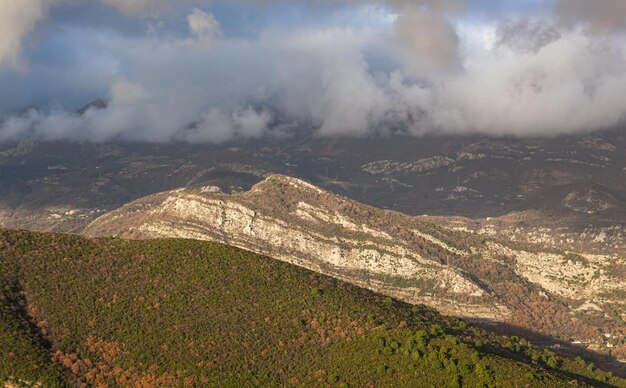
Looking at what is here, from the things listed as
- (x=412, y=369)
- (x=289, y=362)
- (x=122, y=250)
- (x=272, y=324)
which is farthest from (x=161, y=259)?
(x=412, y=369)

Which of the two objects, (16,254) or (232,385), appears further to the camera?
(16,254)

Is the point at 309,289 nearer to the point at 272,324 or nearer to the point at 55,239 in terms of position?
the point at 272,324

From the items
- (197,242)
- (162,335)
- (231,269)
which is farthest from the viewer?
(197,242)

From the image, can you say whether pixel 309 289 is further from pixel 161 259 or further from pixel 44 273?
pixel 44 273

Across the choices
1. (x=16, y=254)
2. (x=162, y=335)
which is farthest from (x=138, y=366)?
(x=16, y=254)

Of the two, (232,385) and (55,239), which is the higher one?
(55,239)

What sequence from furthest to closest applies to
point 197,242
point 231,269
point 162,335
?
point 197,242 → point 231,269 → point 162,335
